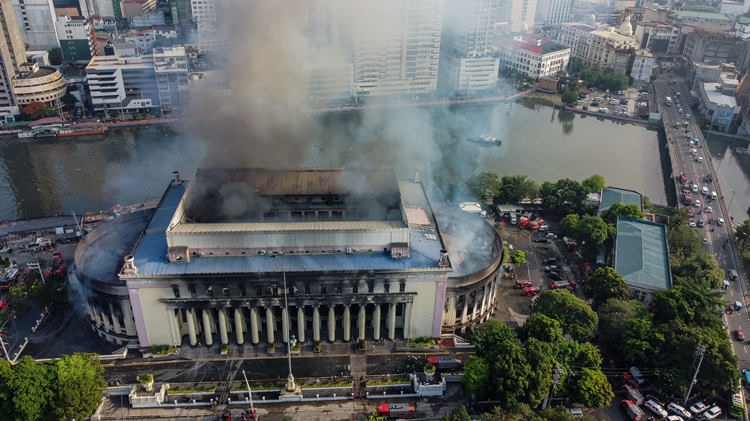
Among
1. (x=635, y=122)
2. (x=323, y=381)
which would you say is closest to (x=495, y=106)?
(x=635, y=122)

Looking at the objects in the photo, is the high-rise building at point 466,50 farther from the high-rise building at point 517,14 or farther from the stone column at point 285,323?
the stone column at point 285,323

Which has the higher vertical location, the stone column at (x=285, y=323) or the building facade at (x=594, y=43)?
the building facade at (x=594, y=43)

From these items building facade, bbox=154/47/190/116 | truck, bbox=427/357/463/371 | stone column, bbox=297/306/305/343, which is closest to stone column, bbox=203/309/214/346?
stone column, bbox=297/306/305/343

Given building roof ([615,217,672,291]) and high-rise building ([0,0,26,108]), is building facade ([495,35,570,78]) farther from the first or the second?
high-rise building ([0,0,26,108])

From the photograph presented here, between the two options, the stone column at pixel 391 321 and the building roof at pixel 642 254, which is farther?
the building roof at pixel 642 254

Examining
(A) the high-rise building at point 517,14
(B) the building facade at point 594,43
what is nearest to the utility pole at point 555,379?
(B) the building facade at point 594,43

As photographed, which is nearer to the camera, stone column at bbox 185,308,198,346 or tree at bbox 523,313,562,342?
tree at bbox 523,313,562,342
